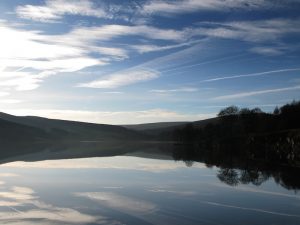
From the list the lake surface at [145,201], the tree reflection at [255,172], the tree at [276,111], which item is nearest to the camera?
the lake surface at [145,201]

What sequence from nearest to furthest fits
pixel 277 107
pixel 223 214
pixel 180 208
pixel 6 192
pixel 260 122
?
pixel 223 214
pixel 180 208
pixel 6 192
pixel 260 122
pixel 277 107

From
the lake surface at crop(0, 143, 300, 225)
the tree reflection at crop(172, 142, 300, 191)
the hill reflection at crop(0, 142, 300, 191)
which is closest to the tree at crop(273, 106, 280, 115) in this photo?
→ the hill reflection at crop(0, 142, 300, 191)

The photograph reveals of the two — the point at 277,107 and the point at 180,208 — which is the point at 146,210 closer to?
the point at 180,208

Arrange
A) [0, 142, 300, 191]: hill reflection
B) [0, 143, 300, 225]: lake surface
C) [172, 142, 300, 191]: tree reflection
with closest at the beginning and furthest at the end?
[0, 143, 300, 225]: lake surface, [172, 142, 300, 191]: tree reflection, [0, 142, 300, 191]: hill reflection

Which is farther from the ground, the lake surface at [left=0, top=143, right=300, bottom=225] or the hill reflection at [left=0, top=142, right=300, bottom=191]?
the hill reflection at [left=0, top=142, right=300, bottom=191]

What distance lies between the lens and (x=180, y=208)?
21.2m

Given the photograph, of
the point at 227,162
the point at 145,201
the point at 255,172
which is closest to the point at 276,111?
the point at 227,162

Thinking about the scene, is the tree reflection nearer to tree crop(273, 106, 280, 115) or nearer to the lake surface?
the lake surface

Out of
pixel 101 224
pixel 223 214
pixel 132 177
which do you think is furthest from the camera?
pixel 132 177

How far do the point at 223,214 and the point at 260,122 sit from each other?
517 ft

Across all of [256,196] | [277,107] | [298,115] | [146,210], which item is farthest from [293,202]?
[277,107]

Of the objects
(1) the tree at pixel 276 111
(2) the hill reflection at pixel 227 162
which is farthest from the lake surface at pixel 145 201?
(1) the tree at pixel 276 111

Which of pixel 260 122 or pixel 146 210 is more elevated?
pixel 260 122

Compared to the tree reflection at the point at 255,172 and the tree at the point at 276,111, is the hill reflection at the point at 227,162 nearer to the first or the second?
the tree reflection at the point at 255,172
